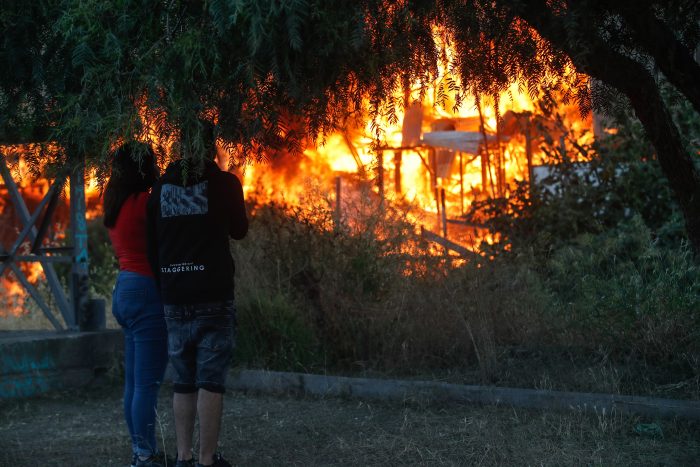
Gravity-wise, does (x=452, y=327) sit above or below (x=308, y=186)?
below

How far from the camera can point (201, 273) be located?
495 centimetres

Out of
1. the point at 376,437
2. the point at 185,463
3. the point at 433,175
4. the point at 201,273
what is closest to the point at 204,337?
the point at 201,273

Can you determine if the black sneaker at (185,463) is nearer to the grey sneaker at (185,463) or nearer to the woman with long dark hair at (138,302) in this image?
the grey sneaker at (185,463)

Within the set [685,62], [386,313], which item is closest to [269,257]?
[386,313]

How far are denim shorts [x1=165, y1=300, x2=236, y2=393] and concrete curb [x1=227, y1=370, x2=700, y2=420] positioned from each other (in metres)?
2.75

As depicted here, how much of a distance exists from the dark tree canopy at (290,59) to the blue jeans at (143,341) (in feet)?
3.47

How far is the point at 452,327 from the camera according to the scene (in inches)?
334

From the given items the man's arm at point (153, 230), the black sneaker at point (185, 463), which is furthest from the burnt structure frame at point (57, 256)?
the black sneaker at point (185, 463)

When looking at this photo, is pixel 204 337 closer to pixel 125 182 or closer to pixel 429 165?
pixel 125 182

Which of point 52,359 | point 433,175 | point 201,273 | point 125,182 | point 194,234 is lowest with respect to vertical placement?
point 52,359

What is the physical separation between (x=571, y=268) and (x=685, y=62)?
372cm

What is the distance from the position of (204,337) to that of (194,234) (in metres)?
0.56

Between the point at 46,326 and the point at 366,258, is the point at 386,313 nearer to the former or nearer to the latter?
the point at 366,258

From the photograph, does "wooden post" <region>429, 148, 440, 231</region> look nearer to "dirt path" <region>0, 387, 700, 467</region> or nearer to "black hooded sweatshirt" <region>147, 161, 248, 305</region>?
"dirt path" <region>0, 387, 700, 467</region>
